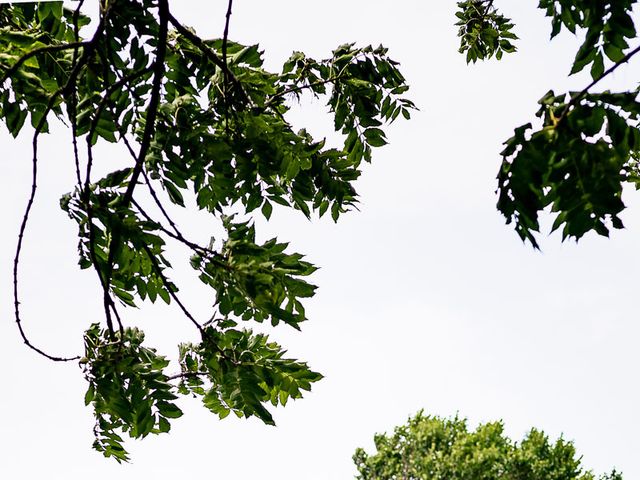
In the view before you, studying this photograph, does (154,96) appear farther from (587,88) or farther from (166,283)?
(587,88)

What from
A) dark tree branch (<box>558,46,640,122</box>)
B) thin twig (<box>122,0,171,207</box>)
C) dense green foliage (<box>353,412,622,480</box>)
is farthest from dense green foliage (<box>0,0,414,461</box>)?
dense green foliage (<box>353,412,622,480</box>)

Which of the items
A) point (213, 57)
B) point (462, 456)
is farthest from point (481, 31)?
point (462, 456)

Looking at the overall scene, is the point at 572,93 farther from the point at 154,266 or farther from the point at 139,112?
the point at 139,112

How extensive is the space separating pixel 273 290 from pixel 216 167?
2.53ft

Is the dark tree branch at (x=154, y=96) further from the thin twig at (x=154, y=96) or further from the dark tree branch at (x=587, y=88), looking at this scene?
the dark tree branch at (x=587, y=88)

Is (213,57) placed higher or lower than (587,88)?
higher

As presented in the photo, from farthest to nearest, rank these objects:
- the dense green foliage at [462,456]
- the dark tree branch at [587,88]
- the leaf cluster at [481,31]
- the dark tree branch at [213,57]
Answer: the dense green foliage at [462,456] < the leaf cluster at [481,31] < the dark tree branch at [213,57] < the dark tree branch at [587,88]

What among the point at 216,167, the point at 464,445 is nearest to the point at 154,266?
the point at 216,167

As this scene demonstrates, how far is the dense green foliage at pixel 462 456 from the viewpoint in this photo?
3497 cm

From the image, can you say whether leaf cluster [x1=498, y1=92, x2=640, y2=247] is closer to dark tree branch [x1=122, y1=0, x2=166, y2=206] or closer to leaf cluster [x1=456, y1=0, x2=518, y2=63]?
dark tree branch [x1=122, y1=0, x2=166, y2=206]

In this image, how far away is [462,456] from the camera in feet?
117

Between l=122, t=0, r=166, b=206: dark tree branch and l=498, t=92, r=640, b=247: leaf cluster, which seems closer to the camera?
l=498, t=92, r=640, b=247: leaf cluster

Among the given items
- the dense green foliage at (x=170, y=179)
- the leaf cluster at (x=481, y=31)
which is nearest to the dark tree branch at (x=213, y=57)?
the dense green foliage at (x=170, y=179)

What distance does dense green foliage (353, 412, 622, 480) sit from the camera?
35.0m
